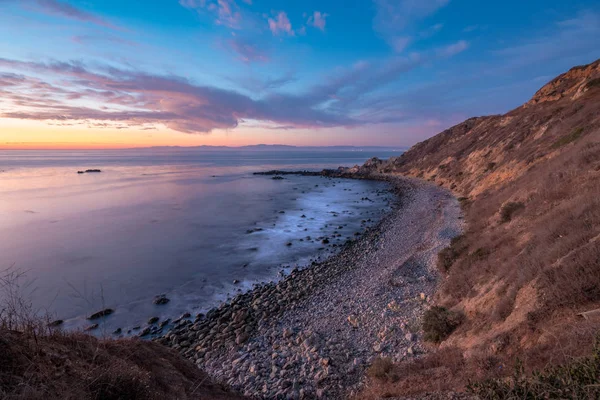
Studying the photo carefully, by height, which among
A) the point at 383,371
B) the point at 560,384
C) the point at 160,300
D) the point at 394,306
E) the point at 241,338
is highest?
the point at 560,384

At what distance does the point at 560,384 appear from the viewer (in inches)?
136

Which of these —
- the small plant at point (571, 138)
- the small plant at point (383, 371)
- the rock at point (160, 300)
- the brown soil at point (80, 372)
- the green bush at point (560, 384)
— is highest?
the small plant at point (571, 138)

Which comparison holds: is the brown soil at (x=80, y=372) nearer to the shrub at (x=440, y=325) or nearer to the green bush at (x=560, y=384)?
the green bush at (x=560, y=384)

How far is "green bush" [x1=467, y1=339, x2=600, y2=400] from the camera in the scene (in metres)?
3.24

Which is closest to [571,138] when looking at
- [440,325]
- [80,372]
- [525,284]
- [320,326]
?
[525,284]

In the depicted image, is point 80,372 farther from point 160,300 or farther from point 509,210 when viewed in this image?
point 509,210

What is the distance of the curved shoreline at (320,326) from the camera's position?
8117mm

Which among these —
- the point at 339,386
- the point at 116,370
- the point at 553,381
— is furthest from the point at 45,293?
the point at 553,381

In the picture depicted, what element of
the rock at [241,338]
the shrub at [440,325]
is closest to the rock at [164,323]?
the rock at [241,338]

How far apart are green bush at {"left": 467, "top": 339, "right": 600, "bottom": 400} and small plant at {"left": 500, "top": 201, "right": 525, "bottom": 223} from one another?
12.0 metres

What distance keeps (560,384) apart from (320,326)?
8157 mm

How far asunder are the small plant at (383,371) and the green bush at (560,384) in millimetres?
3170

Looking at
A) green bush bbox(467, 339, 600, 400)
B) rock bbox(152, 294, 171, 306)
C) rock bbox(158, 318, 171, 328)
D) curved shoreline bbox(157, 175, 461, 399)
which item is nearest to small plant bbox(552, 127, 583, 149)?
curved shoreline bbox(157, 175, 461, 399)

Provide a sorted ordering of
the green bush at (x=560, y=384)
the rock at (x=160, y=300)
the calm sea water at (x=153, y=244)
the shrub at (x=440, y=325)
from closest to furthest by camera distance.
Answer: the green bush at (x=560, y=384) < the shrub at (x=440, y=325) < the rock at (x=160, y=300) < the calm sea water at (x=153, y=244)
